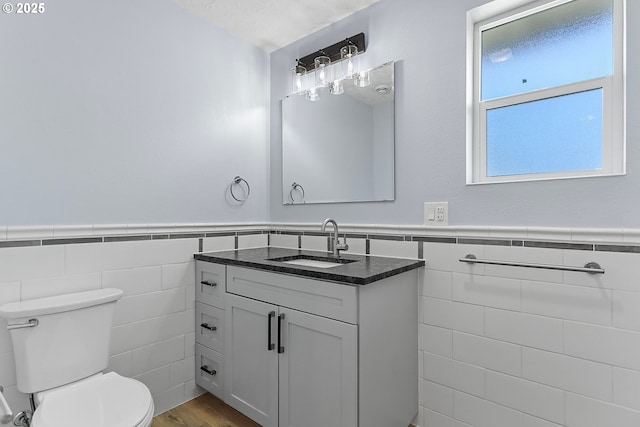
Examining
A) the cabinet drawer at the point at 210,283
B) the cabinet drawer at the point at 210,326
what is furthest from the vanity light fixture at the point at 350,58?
the cabinet drawer at the point at 210,326

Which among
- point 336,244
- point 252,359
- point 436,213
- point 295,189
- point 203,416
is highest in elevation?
point 295,189

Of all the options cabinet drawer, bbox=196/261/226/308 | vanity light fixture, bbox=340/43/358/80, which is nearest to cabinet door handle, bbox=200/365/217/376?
cabinet drawer, bbox=196/261/226/308

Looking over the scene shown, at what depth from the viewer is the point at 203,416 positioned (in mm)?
1928

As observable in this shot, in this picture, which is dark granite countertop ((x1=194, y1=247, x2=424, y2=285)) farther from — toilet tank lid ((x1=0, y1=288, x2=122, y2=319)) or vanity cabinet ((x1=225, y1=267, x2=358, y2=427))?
toilet tank lid ((x1=0, y1=288, x2=122, y2=319))

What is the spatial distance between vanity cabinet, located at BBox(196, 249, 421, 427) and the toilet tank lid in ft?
1.80

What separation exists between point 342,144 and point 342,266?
911mm

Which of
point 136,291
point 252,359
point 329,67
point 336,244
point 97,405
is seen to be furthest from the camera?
point 329,67

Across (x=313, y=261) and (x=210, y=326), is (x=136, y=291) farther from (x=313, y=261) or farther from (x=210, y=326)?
(x=313, y=261)

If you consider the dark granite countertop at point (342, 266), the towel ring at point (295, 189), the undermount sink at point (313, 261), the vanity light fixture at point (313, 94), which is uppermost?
the vanity light fixture at point (313, 94)

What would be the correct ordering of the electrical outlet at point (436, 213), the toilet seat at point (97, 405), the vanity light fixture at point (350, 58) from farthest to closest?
the vanity light fixture at point (350, 58)
the electrical outlet at point (436, 213)
the toilet seat at point (97, 405)

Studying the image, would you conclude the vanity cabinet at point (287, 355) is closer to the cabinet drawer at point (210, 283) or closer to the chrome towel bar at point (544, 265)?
the cabinet drawer at point (210, 283)

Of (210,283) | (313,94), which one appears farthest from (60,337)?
(313,94)

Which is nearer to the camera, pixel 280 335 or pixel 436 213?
pixel 280 335

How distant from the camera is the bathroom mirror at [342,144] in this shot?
1.97m
